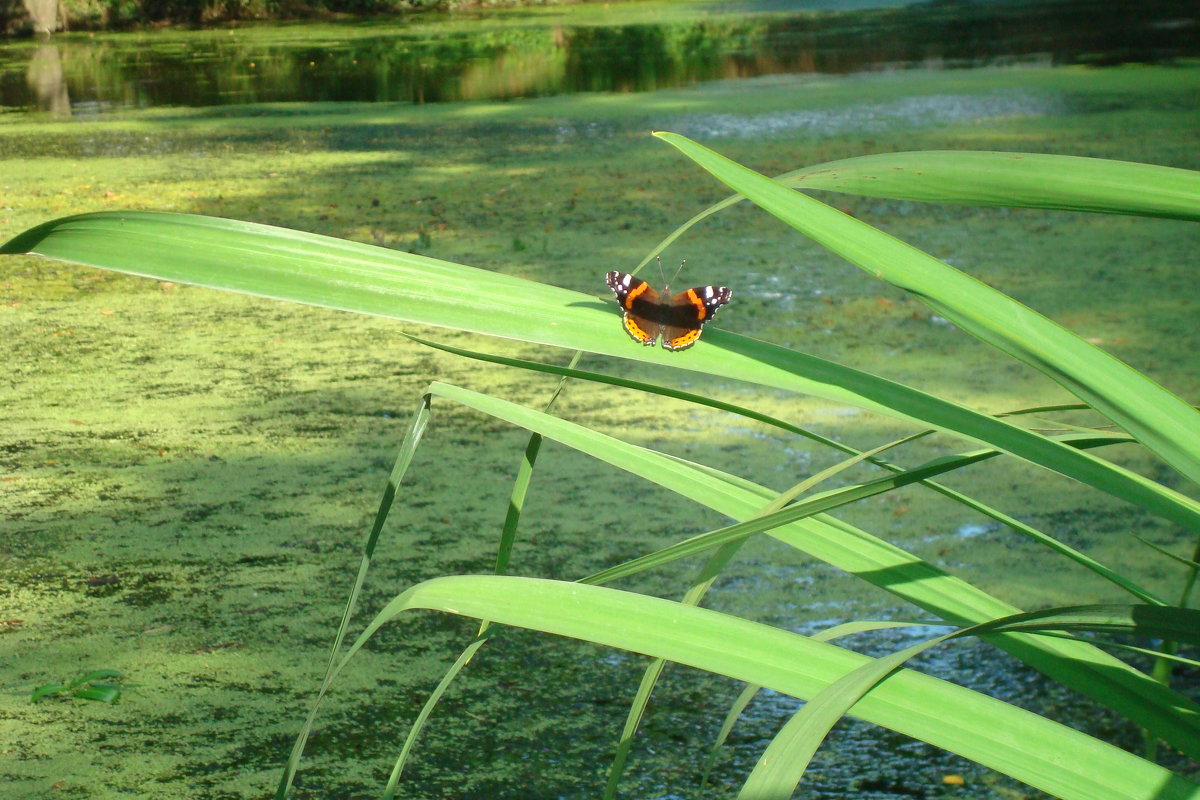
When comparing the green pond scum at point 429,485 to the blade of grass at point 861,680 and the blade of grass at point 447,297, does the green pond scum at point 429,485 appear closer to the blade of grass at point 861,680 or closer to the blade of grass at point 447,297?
the blade of grass at point 447,297

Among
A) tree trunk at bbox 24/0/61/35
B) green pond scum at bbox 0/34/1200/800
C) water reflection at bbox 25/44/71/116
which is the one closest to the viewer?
green pond scum at bbox 0/34/1200/800

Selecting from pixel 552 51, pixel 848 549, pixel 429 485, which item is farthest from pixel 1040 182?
pixel 552 51

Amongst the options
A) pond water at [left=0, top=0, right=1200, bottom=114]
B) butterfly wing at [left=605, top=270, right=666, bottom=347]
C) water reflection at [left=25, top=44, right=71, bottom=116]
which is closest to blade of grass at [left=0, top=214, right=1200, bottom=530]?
butterfly wing at [left=605, top=270, right=666, bottom=347]

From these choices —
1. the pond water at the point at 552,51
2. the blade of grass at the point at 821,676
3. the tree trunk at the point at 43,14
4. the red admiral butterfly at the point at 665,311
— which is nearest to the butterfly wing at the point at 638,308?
the red admiral butterfly at the point at 665,311

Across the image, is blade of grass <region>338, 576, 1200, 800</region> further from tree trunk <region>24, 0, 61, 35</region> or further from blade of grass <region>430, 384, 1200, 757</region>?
tree trunk <region>24, 0, 61, 35</region>

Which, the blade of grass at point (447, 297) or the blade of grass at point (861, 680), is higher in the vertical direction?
the blade of grass at point (447, 297)

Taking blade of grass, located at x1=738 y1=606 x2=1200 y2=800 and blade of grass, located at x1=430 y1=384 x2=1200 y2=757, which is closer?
blade of grass, located at x1=738 y1=606 x2=1200 y2=800

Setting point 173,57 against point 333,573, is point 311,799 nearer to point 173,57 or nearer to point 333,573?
point 333,573
